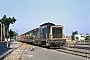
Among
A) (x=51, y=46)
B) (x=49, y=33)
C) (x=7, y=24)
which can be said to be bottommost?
(x=51, y=46)

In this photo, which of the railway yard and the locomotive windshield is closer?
the railway yard

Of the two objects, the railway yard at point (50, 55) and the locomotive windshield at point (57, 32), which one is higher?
the locomotive windshield at point (57, 32)

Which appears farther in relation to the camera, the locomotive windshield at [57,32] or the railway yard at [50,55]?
the locomotive windshield at [57,32]

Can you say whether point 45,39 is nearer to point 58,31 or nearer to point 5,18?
point 58,31

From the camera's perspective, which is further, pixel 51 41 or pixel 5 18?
pixel 5 18

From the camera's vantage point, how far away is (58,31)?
100.0 feet

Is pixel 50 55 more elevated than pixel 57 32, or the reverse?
pixel 57 32

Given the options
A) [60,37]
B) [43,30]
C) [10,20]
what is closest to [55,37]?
[60,37]

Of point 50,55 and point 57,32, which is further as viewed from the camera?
point 57,32

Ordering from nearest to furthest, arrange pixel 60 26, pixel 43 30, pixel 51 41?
1. pixel 51 41
2. pixel 60 26
3. pixel 43 30

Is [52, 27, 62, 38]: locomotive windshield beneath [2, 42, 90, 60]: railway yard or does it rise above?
above

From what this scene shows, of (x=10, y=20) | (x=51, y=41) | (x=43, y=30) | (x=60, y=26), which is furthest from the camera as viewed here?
(x=10, y=20)

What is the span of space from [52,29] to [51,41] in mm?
2302

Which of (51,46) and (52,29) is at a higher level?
(52,29)
